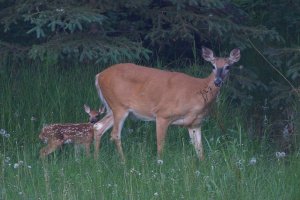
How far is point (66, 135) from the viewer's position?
1063 centimetres

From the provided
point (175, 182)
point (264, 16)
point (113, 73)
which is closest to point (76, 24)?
point (113, 73)

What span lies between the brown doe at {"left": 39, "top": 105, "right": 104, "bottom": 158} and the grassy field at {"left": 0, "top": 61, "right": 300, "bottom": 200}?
0.40ft

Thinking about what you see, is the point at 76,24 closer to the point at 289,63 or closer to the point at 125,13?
the point at 125,13

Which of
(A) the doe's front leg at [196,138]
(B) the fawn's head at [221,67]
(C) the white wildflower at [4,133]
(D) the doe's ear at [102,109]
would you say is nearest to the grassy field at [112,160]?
(C) the white wildflower at [4,133]

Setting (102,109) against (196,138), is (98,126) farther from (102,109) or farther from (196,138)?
(196,138)

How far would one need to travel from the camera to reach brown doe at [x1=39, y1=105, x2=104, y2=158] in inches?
415

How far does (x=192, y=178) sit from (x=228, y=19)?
13.3 ft

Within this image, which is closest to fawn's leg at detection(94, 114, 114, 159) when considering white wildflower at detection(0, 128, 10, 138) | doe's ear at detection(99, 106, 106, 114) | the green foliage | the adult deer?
the adult deer

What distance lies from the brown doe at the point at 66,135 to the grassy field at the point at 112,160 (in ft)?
0.40

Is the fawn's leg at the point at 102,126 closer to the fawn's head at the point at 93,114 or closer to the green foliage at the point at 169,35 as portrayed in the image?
the fawn's head at the point at 93,114

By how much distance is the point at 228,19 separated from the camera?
11836mm

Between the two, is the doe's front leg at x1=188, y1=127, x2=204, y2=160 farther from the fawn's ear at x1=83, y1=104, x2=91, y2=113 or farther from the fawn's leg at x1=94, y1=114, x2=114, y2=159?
the fawn's ear at x1=83, y1=104, x2=91, y2=113

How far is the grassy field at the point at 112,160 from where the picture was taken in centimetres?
801

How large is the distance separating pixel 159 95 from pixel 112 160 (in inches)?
73.0
